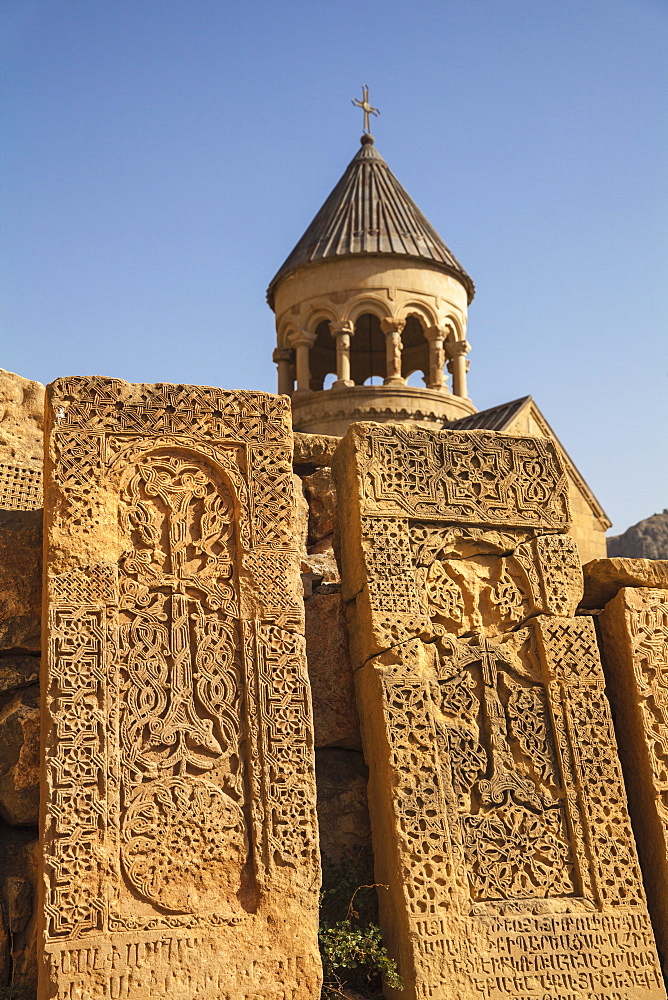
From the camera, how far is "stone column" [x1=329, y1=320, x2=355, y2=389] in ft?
67.4

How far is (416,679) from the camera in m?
4.89

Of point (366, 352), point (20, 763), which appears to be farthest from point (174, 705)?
point (366, 352)

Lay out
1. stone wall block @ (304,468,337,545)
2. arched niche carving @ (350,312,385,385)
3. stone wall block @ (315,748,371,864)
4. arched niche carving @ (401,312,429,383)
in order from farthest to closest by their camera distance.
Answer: arched niche carving @ (350,312,385,385)
arched niche carving @ (401,312,429,383)
stone wall block @ (304,468,337,545)
stone wall block @ (315,748,371,864)

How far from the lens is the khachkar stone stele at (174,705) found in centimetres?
413

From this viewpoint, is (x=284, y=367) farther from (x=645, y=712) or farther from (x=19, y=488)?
(x=645, y=712)

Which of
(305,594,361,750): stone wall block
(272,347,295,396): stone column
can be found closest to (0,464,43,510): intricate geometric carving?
(305,594,361,750): stone wall block

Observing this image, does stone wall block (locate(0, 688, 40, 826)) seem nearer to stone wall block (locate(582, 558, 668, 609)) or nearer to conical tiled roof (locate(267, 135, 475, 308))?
stone wall block (locate(582, 558, 668, 609))

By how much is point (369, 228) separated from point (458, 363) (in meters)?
3.25

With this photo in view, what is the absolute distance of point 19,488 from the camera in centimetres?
830

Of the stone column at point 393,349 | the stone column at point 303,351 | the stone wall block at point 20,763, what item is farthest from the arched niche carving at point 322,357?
the stone wall block at point 20,763

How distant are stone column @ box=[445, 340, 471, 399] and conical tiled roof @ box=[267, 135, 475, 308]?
1.35 meters

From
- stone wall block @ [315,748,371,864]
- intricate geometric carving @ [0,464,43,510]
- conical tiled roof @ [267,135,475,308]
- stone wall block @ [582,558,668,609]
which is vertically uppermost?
conical tiled roof @ [267,135,475,308]

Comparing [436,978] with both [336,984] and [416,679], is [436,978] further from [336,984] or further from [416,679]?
[416,679]

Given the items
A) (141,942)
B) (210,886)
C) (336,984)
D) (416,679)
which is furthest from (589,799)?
(141,942)
